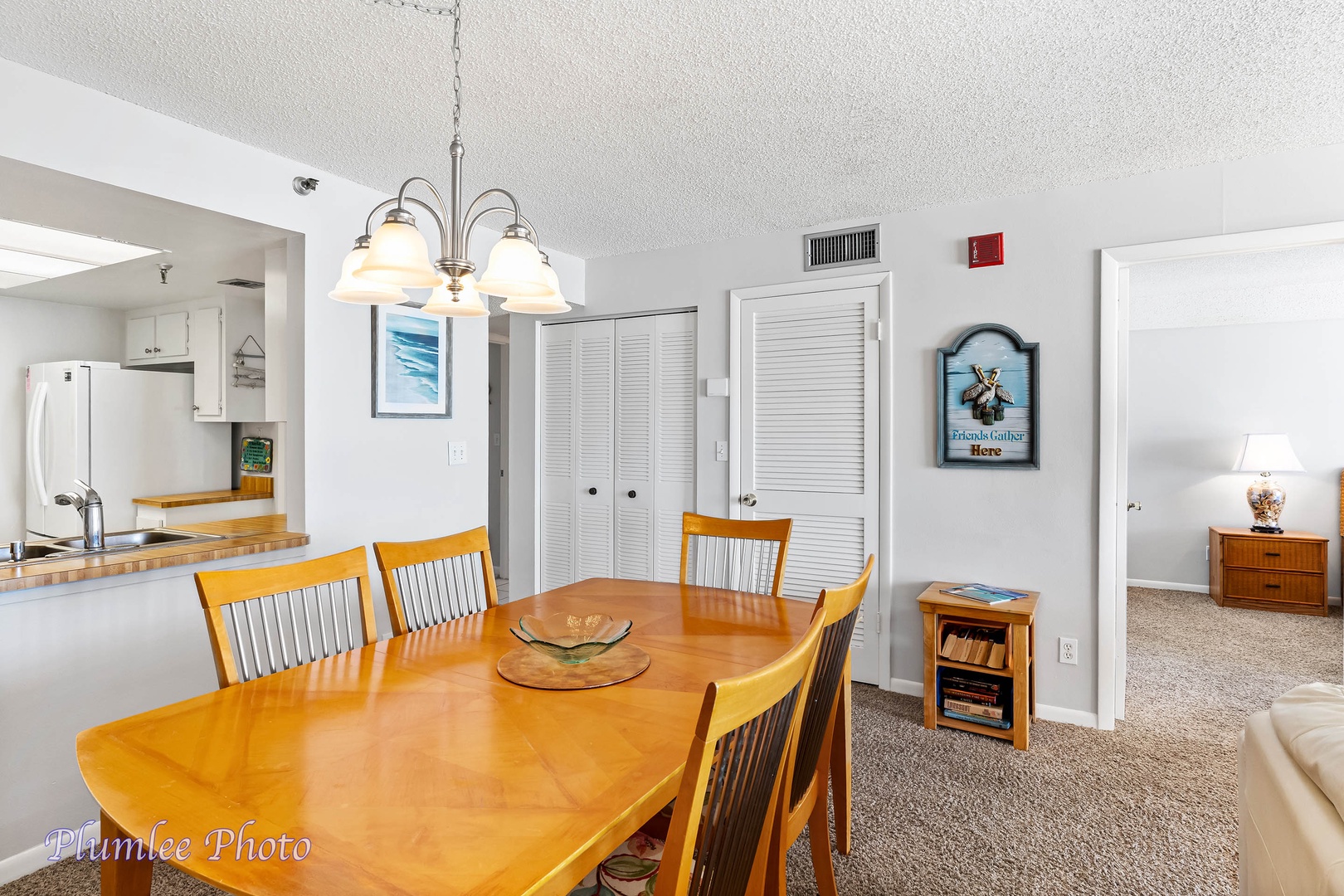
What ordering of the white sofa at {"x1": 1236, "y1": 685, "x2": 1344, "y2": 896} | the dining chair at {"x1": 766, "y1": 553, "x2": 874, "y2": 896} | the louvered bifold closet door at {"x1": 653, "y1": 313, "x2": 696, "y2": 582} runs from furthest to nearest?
the louvered bifold closet door at {"x1": 653, "y1": 313, "x2": 696, "y2": 582} → the dining chair at {"x1": 766, "y1": 553, "x2": 874, "y2": 896} → the white sofa at {"x1": 1236, "y1": 685, "x2": 1344, "y2": 896}

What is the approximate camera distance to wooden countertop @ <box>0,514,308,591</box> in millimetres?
1932

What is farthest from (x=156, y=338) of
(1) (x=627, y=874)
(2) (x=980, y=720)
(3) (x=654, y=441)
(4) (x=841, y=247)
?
→ (2) (x=980, y=720)

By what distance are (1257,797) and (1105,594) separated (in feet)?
5.55

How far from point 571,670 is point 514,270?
36.1 inches

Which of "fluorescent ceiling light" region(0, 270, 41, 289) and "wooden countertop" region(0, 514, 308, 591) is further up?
"fluorescent ceiling light" region(0, 270, 41, 289)

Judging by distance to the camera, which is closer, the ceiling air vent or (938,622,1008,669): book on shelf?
(938,622,1008,669): book on shelf

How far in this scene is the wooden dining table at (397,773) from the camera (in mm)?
843

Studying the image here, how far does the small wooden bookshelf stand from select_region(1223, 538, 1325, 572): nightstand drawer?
3.41m

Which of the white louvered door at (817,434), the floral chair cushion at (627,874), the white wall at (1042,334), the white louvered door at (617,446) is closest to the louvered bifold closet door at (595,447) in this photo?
the white louvered door at (617,446)

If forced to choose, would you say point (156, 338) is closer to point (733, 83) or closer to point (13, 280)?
point (13, 280)

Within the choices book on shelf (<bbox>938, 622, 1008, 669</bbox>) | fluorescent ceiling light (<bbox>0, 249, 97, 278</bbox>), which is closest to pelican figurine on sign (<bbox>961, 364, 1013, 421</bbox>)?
book on shelf (<bbox>938, 622, 1008, 669</bbox>)

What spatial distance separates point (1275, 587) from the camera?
5020 millimetres

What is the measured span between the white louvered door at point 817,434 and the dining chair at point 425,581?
1.78 meters

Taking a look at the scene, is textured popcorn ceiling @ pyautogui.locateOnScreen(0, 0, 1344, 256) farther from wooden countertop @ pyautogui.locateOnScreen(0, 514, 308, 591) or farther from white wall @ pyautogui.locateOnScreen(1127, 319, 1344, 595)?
white wall @ pyautogui.locateOnScreen(1127, 319, 1344, 595)
